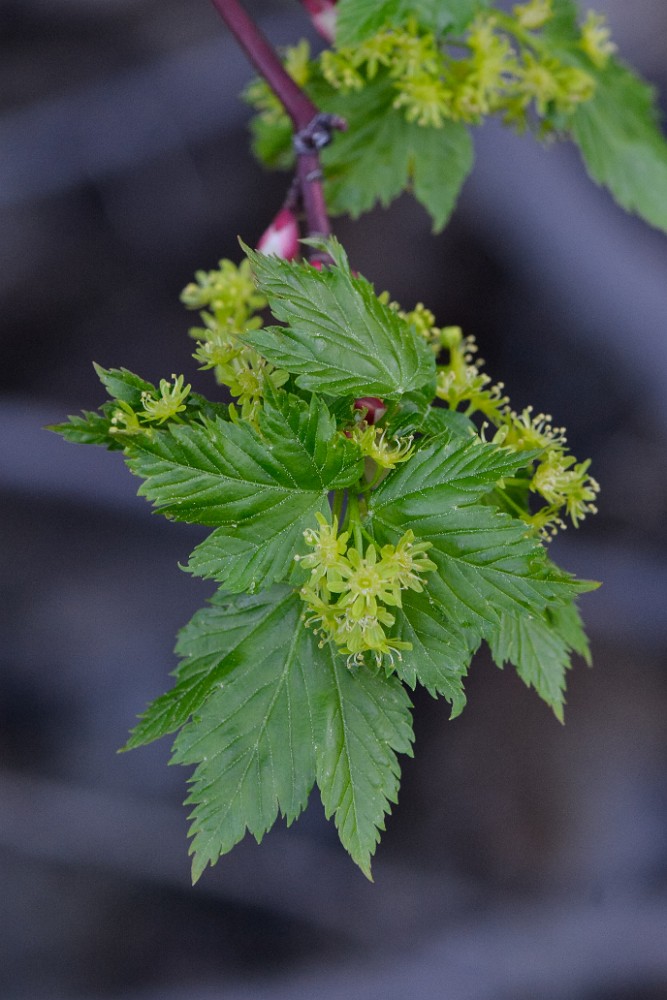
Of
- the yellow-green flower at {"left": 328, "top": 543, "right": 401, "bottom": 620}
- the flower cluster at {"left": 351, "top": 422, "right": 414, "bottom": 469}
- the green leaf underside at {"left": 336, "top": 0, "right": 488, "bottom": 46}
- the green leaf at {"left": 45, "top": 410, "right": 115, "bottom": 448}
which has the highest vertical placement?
the green leaf underside at {"left": 336, "top": 0, "right": 488, "bottom": 46}

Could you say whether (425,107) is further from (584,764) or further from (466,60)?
(584,764)

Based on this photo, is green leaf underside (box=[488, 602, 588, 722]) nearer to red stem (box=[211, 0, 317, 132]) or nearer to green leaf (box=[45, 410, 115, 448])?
green leaf (box=[45, 410, 115, 448])

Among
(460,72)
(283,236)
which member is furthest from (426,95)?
(283,236)

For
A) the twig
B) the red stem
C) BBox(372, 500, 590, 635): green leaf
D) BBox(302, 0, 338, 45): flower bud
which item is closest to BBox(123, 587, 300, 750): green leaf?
BBox(372, 500, 590, 635): green leaf

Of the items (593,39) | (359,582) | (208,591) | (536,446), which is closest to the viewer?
(359,582)

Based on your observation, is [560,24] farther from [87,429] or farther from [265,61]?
[87,429]
